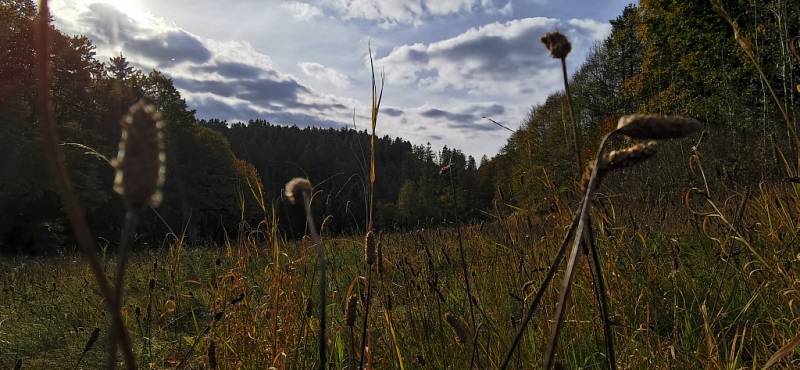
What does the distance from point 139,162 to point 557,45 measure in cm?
54

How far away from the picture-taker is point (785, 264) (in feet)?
7.66

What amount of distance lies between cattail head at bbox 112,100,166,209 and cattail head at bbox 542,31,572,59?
51cm

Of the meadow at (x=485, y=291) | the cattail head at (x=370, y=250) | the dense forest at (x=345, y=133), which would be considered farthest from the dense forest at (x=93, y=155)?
the cattail head at (x=370, y=250)

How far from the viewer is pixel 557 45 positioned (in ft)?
2.26

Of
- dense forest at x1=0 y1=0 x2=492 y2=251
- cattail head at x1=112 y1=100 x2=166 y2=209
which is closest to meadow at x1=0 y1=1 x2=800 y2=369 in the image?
cattail head at x1=112 y1=100 x2=166 y2=209

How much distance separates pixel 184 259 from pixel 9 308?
3.40 metres

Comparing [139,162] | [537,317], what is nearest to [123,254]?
[139,162]

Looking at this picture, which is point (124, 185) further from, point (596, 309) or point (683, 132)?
point (596, 309)

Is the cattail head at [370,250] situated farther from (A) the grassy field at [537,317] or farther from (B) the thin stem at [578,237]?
(B) the thin stem at [578,237]

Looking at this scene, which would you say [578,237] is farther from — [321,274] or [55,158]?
[55,158]

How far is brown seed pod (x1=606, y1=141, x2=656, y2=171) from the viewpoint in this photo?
1.82 ft

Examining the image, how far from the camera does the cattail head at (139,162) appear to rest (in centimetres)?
33

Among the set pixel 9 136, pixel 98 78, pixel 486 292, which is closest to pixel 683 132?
pixel 486 292

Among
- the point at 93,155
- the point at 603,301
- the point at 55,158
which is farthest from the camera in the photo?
the point at 93,155
